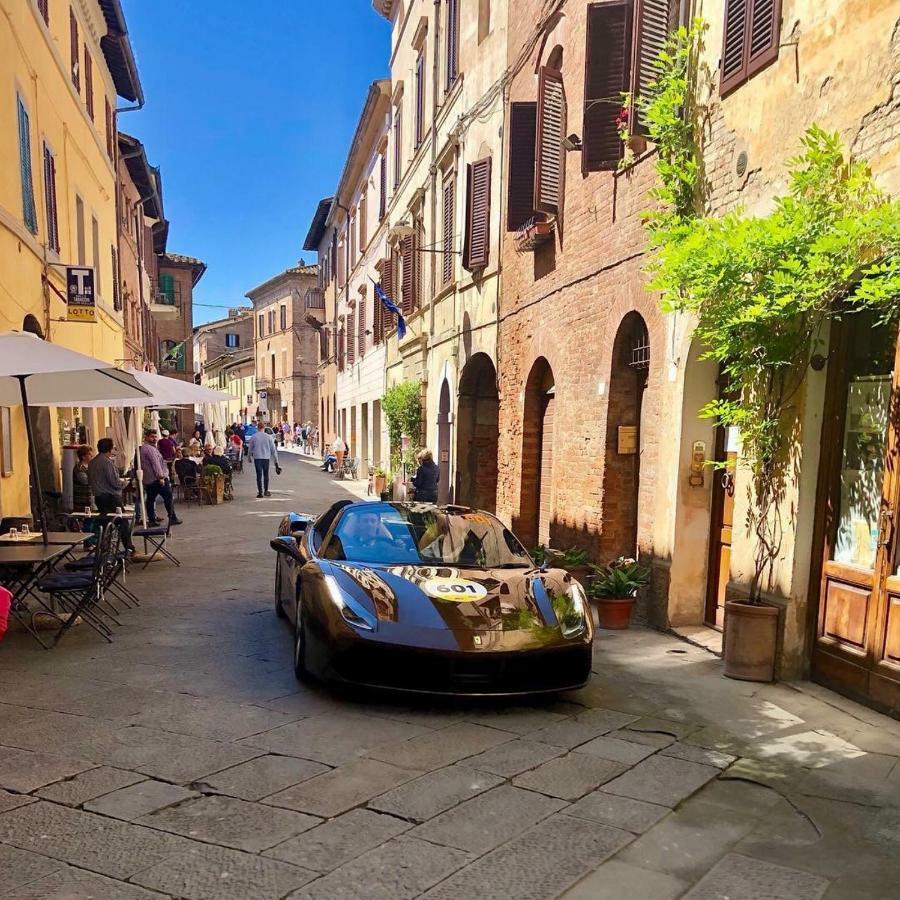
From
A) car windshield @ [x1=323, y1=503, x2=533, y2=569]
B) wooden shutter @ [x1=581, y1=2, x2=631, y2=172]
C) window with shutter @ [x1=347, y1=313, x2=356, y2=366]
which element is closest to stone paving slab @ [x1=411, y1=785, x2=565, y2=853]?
car windshield @ [x1=323, y1=503, x2=533, y2=569]

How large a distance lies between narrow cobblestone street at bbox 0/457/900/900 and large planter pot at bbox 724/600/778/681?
148mm

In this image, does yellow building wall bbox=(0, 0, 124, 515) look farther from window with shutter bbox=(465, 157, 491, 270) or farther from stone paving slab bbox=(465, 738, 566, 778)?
stone paving slab bbox=(465, 738, 566, 778)

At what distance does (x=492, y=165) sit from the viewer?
12.1m

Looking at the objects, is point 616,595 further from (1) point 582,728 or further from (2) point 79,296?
(2) point 79,296

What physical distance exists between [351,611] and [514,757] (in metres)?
1.35

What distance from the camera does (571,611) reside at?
4969 mm

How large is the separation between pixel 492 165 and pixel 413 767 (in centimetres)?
1041

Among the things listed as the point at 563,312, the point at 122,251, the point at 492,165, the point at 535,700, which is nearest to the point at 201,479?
the point at 122,251

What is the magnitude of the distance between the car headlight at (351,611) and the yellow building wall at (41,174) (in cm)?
678

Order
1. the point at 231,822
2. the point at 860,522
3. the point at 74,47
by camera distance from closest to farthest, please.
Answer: the point at 231,822
the point at 860,522
the point at 74,47

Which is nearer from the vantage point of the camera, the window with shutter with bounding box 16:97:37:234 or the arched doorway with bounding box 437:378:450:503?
the window with shutter with bounding box 16:97:37:234

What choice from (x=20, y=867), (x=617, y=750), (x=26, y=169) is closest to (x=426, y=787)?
(x=617, y=750)

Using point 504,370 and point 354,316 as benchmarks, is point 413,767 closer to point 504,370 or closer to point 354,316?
point 504,370

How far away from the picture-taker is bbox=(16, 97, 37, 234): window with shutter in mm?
10164
